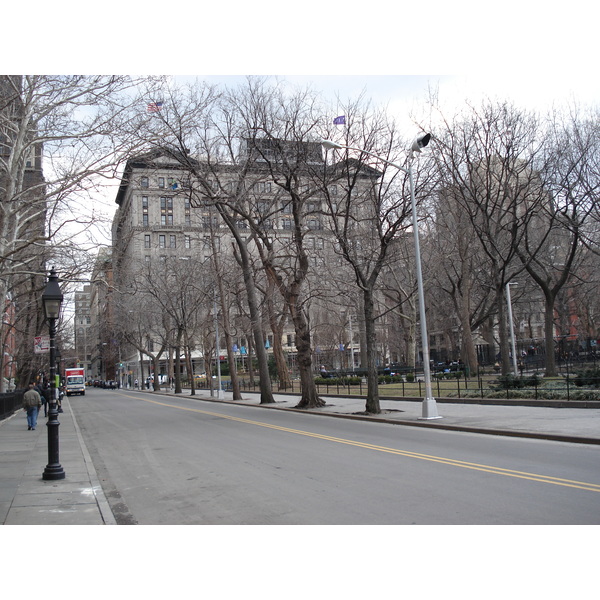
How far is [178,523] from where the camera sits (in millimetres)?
7297

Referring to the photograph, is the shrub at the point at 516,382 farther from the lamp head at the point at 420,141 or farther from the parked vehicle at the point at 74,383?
the parked vehicle at the point at 74,383

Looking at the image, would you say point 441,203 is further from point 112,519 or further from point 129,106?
point 112,519

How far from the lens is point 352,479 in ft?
30.9

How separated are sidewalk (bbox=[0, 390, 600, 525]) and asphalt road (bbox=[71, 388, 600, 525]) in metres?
0.46

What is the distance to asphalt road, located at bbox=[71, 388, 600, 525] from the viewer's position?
7133mm

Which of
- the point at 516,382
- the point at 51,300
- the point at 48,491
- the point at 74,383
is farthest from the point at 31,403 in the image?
the point at 74,383

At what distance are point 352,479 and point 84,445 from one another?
10645 millimetres

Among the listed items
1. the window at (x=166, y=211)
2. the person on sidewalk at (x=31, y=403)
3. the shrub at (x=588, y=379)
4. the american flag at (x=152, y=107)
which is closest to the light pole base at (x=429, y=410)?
the shrub at (x=588, y=379)

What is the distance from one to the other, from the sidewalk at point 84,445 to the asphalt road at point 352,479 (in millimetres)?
463

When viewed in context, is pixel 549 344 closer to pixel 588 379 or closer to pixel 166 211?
pixel 588 379

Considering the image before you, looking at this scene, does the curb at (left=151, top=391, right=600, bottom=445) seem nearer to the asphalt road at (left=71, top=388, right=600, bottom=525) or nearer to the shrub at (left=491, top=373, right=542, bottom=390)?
the asphalt road at (left=71, top=388, right=600, bottom=525)

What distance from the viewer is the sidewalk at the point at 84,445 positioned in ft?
27.1

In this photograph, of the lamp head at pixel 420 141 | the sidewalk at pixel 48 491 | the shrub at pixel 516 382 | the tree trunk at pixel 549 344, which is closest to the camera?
the sidewalk at pixel 48 491

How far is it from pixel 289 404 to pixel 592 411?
17226 mm
